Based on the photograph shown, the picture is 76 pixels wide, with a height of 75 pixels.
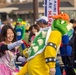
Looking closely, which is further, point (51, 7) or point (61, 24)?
point (51, 7)

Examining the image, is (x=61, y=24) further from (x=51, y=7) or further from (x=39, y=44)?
(x=51, y=7)

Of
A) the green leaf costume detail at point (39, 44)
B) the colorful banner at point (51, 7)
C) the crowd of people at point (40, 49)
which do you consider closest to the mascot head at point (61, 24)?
the crowd of people at point (40, 49)

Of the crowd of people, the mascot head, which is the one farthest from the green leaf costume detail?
the mascot head

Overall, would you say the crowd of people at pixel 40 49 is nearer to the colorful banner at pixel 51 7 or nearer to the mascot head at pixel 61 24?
the mascot head at pixel 61 24

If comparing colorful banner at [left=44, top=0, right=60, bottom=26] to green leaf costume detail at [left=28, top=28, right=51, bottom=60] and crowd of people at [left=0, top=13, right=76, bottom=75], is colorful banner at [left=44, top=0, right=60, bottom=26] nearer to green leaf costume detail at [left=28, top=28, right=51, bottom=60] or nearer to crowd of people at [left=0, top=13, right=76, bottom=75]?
crowd of people at [left=0, top=13, right=76, bottom=75]

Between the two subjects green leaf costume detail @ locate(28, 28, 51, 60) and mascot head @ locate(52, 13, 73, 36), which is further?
mascot head @ locate(52, 13, 73, 36)

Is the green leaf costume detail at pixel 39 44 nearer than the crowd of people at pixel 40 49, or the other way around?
the crowd of people at pixel 40 49

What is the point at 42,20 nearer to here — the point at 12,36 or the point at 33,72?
the point at 12,36

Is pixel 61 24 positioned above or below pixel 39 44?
above

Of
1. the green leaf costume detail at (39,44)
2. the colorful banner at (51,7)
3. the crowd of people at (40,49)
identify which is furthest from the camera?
the colorful banner at (51,7)

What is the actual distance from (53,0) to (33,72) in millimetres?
4368

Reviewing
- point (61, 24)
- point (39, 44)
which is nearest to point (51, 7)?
point (61, 24)

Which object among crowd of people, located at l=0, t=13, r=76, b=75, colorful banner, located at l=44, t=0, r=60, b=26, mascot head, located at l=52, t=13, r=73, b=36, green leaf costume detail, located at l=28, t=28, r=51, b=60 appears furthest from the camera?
colorful banner, located at l=44, t=0, r=60, b=26

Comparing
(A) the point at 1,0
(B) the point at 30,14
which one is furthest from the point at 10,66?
(A) the point at 1,0
